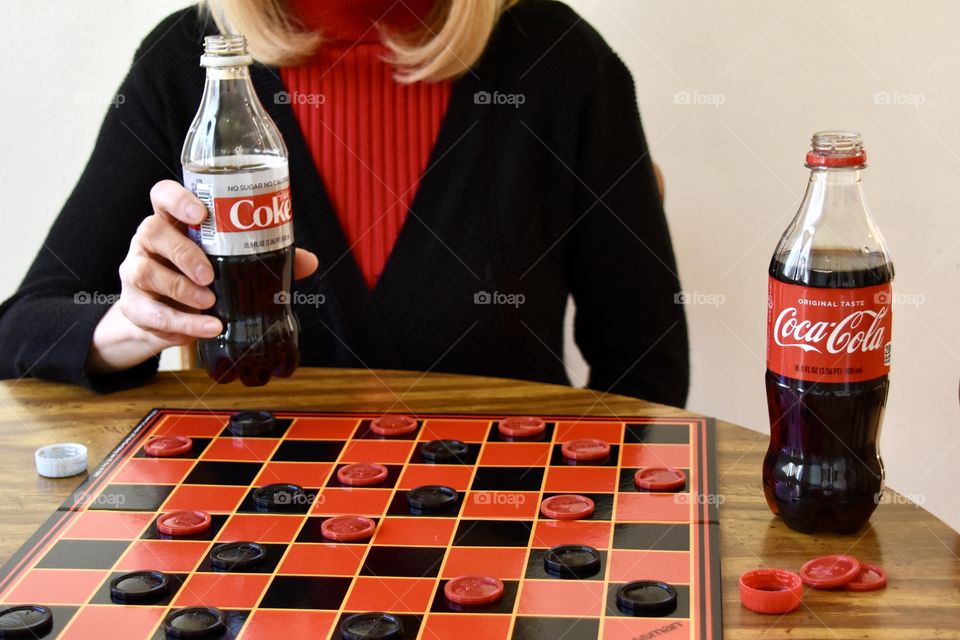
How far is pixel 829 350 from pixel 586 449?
332 millimetres

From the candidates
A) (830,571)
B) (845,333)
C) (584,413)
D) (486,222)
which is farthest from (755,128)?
(830,571)

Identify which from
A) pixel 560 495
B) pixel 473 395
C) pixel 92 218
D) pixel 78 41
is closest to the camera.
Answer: pixel 560 495

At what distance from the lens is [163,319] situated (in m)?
1.40

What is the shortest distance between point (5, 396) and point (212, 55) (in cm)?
59

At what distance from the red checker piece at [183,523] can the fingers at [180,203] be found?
12.2 inches

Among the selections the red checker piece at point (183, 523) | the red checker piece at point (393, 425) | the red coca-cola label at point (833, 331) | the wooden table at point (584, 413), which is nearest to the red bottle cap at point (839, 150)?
the red coca-cola label at point (833, 331)

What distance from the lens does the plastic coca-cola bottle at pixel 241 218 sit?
121cm

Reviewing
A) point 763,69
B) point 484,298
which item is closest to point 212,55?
point 484,298

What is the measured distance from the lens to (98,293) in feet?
5.69

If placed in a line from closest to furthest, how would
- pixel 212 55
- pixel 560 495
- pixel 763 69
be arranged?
pixel 560 495 → pixel 212 55 → pixel 763 69

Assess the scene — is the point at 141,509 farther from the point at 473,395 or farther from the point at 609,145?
the point at 609,145

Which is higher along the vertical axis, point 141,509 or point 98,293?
point 98,293

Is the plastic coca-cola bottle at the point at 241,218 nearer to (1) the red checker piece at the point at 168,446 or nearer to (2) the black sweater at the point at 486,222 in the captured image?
(1) the red checker piece at the point at 168,446

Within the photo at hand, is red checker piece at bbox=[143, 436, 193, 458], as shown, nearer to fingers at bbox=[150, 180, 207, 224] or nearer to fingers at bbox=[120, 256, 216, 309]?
fingers at bbox=[120, 256, 216, 309]
